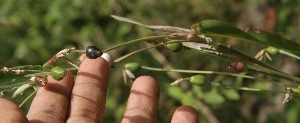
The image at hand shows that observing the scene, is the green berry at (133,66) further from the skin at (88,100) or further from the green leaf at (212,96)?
the green leaf at (212,96)

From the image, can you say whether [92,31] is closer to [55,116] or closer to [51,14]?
[51,14]

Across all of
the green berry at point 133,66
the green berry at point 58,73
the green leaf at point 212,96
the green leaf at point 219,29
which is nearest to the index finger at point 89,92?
the green berry at point 133,66

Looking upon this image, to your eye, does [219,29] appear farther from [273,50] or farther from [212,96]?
[212,96]

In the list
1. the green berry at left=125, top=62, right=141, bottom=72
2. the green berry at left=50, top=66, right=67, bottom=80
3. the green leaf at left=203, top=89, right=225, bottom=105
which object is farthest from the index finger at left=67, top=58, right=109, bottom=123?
the green leaf at left=203, top=89, right=225, bottom=105

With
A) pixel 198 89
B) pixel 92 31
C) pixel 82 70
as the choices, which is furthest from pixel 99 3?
pixel 82 70

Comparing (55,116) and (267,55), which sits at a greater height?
(267,55)

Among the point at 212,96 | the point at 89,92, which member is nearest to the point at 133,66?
the point at 89,92
